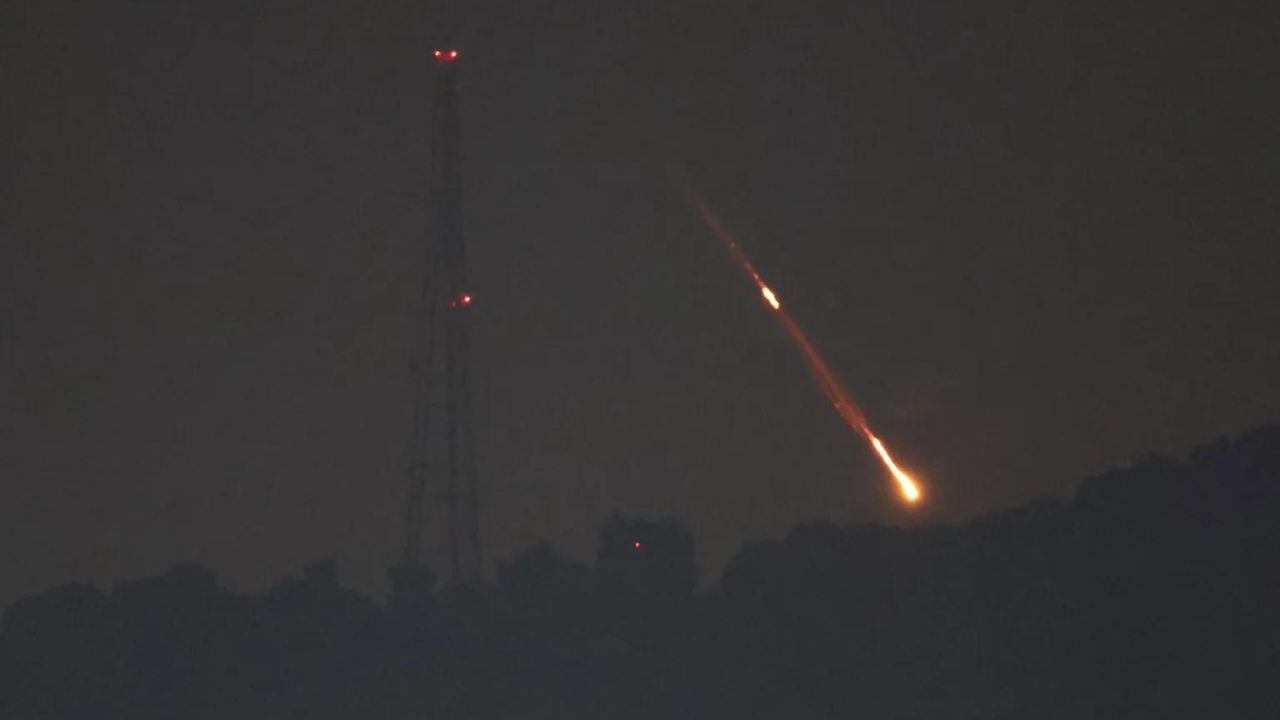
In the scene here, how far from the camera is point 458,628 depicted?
145ft

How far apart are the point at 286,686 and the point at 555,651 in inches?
180

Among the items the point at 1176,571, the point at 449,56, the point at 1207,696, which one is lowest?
the point at 1207,696

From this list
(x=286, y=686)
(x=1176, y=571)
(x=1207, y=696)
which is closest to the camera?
(x=1207, y=696)

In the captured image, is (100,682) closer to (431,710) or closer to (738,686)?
(431,710)

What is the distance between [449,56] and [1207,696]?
1604 cm

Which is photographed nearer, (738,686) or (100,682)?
(738,686)

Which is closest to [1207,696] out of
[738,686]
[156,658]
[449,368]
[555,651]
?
[738,686]

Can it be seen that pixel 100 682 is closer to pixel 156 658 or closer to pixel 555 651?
pixel 156 658

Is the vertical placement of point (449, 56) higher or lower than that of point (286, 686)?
higher

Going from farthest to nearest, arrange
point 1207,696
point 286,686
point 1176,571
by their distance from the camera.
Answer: point 286,686
point 1176,571
point 1207,696

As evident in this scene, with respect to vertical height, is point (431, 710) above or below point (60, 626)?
below

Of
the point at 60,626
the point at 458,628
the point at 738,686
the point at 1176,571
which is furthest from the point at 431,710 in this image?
the point at 1176,571

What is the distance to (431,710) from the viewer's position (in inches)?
1666

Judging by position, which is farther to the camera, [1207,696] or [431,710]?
[431,710]
